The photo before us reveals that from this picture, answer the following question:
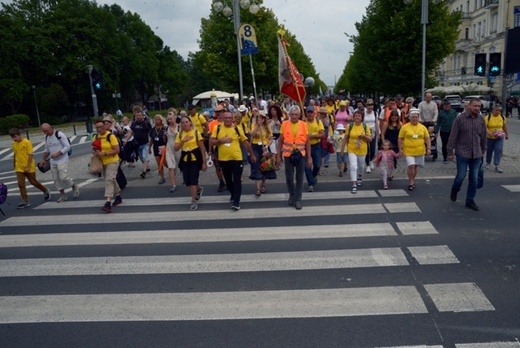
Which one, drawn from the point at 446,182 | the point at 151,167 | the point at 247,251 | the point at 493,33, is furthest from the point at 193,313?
the point at 493,33

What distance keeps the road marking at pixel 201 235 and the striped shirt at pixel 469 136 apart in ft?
6.93

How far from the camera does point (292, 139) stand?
775cm

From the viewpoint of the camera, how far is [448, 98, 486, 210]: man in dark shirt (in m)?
7.25

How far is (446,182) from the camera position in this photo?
936cm

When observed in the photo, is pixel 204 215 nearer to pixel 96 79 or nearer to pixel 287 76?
pixel 287 76

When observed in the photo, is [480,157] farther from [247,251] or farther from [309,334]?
[309,334]

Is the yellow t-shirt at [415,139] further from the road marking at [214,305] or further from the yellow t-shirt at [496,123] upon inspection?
the road marking at [214,305]

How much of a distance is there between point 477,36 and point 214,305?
6390 centimetres

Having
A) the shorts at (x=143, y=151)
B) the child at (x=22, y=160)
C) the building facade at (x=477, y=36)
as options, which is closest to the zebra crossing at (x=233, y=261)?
the child at (x=22, y=160)

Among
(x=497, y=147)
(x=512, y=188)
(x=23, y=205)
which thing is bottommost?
(x=512, y=188)

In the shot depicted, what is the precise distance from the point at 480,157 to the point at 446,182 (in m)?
2.16

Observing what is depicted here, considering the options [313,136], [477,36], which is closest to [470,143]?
[313,136]

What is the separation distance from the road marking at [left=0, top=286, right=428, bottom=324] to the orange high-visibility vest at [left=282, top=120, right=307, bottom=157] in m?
3.68

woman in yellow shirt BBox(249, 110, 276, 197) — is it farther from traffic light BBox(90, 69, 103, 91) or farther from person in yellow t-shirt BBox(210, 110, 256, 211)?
traffic light BBox(90, 69, 103, 91)
